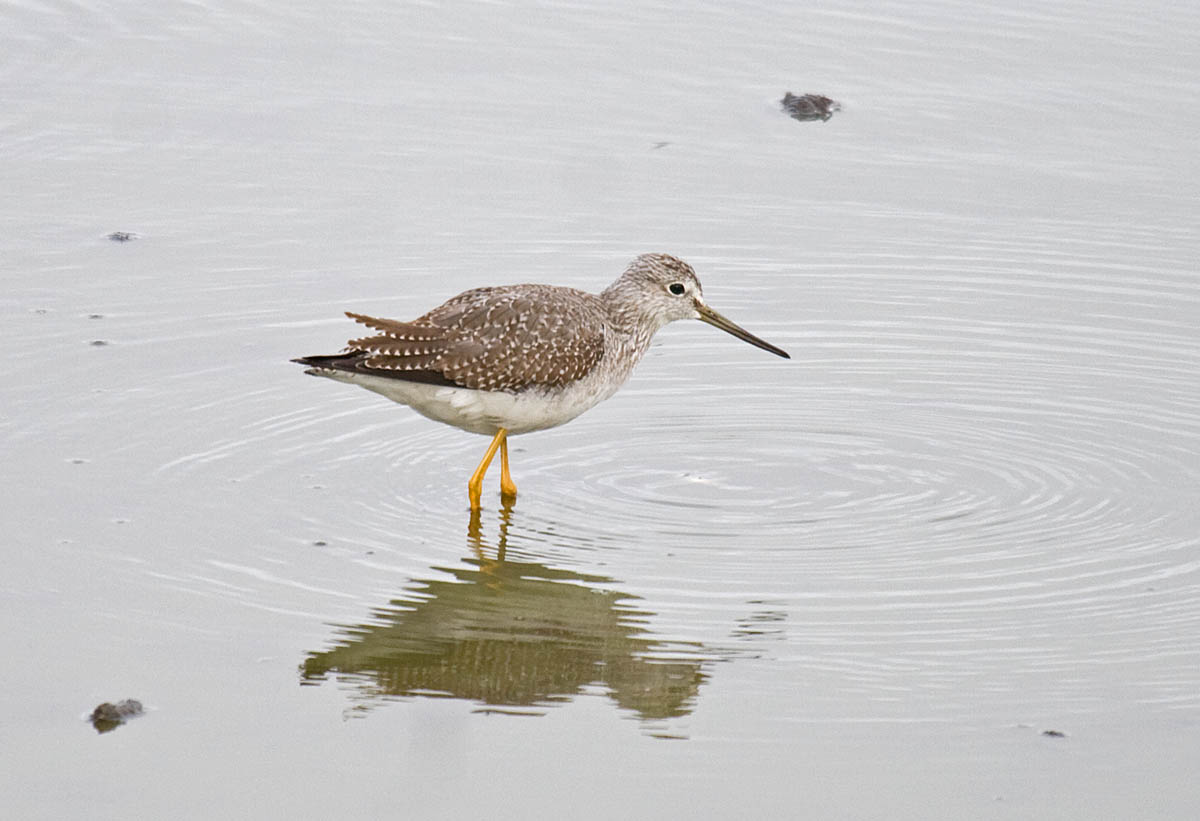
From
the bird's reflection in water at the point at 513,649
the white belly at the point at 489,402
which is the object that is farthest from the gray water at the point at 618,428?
the white belly at the point at 489,402

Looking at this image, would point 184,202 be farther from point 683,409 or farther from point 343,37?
point 683,409

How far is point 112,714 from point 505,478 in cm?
294

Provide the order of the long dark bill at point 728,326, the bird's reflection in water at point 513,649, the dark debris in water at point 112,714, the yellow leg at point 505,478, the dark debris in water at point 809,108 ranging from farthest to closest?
the dark debris in water at point 809,108, the long dark bill at point 728,326, the yellow leg at point 505,478, the bird's reflection in water at point 513,649, the dark debris in water at point 112,714

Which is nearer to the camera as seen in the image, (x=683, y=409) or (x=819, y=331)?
(x=683, y=409)

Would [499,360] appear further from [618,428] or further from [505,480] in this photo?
[618,428]

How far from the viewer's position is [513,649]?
6879 millimetres

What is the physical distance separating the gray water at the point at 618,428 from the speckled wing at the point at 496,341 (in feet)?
1.80

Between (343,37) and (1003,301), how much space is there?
19.0 ft

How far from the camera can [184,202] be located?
11.4m

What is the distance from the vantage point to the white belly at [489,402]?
838cm

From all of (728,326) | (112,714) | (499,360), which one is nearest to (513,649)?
(112,714)

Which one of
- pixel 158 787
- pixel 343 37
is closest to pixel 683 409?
pixel 158 787

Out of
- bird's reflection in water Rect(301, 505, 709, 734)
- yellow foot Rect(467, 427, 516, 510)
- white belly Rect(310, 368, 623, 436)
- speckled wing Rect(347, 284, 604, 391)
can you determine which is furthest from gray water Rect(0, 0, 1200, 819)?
speckled wing Rect(347, 284, 604, 391)

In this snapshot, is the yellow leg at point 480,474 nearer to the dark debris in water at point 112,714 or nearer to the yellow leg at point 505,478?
the yellow leg at point 505,478
